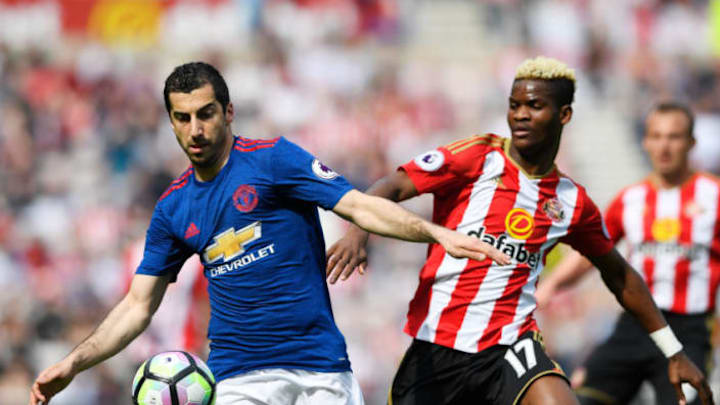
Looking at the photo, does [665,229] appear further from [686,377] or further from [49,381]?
[49,381]

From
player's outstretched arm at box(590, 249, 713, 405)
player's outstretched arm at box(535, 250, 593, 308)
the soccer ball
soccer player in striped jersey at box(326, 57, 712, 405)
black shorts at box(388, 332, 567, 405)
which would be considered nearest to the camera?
the soccer ball

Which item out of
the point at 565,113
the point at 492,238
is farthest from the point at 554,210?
the point at 565,113

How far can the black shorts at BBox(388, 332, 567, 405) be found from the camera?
5.62 metres

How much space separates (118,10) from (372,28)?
4500mm

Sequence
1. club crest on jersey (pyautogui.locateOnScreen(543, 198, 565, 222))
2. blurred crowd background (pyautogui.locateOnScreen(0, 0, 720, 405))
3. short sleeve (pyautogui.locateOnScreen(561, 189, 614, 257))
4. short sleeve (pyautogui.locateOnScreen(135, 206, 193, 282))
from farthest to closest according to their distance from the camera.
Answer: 1. blurred crowd background (pyautogui.locateOnScreen(0, 0, 720, 405))
2. short sleeve (pyautogui.locateOnScreen(561, 189, 614, 257))
3. club crest on jersey (pyautogui.locateOnScreen(543, 198, 565, 222))
4. short sleeve (pyautogui.locateOnScreen(135, 206, 193, 282))

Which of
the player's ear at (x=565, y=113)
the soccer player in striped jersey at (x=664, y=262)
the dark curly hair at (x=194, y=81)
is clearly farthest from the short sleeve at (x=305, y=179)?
the soccer player in striped jersey at (x=664, y=262)

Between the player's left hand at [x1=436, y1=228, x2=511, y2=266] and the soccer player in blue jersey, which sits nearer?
the player's left hand at [x1=436, y1=228, x2=511, y2=266]

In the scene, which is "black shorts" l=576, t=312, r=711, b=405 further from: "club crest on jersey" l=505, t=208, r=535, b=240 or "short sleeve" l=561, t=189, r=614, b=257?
"club crest on jersey" l=505, t=208, r=535, b=240

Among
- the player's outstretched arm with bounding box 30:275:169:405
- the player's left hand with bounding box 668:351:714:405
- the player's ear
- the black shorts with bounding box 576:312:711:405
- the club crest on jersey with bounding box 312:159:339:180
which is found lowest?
the black shorts with bounding box 576:312:711:405

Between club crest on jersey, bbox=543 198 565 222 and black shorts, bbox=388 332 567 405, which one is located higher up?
club crest on jersey, bbox=543 198 565 222

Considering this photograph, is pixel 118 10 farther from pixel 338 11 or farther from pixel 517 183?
pixel 517 183

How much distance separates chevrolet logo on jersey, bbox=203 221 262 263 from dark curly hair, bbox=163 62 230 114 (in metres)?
0.57

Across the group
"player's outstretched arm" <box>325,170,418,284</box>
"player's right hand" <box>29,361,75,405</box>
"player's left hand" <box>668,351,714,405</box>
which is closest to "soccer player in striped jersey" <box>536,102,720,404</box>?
"player's left hand" <box>668,351,714,405</box>

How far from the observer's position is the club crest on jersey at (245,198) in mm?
5184
